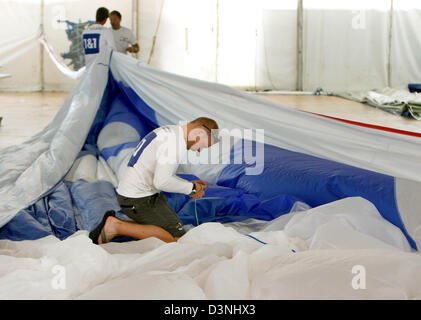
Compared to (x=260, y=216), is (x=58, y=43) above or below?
above

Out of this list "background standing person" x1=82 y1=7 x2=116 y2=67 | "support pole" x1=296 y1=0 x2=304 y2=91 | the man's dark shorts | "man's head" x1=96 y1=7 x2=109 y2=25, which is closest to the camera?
the man's dark shorts

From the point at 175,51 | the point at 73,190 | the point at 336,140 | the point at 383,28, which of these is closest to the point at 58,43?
the point at 175,51

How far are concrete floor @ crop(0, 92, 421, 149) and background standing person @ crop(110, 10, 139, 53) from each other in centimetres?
123

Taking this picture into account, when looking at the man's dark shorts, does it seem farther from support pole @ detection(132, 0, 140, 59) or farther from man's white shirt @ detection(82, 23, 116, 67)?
support pole @ detection(132, 0, 140, 59)

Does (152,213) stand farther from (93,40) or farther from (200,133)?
(93,40)

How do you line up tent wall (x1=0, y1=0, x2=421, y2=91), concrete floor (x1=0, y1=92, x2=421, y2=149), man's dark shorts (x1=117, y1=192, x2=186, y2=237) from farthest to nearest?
tent wall (x1=0, y1=0, x2=421, y2=91) → concrete floor (x1=0, y1=92, x2=421, y2=149) → man's dark shorts (x1=117, y1=192, x2=186, y2=237)

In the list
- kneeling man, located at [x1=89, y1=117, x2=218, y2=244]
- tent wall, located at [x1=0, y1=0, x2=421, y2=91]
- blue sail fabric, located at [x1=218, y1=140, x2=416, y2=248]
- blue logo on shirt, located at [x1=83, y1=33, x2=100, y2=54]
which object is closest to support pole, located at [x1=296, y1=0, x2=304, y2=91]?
tent wall, located at [x1=0, y1=0, x2=421, y2=91]

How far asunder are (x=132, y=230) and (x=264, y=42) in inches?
338

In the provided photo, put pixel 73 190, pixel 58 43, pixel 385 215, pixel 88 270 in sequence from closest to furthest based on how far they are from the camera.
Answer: pixel 88 270, pixel 385 215, pixel 73 190, pixel 58 43

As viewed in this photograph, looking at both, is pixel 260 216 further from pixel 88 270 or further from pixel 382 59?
pixel 382 59

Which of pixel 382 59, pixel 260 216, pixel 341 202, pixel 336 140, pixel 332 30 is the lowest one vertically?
pixel 260 216

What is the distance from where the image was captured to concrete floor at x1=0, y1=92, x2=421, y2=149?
489cm

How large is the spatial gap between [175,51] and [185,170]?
24.2ft

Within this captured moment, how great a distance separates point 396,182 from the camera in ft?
6.28
